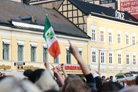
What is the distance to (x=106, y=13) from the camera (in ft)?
178

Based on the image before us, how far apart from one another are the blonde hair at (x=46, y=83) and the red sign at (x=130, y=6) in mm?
57312

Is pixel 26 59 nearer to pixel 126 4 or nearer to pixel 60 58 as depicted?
pixel 60 58

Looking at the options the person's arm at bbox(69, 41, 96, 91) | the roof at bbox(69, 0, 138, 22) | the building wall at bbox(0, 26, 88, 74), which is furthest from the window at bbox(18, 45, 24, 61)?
the person's arm at bbox(69, 41, 96, 91)

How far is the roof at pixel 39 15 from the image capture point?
40.6 m

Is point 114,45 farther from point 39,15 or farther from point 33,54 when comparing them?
point 33,54

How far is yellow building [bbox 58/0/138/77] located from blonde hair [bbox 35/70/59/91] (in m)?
44.1

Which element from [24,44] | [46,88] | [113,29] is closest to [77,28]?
[113,29]

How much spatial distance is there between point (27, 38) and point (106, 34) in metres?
14.7

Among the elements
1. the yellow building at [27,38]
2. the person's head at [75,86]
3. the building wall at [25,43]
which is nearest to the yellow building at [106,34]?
the yellow building at [27,38]

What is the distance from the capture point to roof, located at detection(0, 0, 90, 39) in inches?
1597

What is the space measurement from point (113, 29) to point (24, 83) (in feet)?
166

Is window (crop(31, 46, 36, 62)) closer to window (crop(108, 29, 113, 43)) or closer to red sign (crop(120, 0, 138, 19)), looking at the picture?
window (crop(108, 29, 113, 43))

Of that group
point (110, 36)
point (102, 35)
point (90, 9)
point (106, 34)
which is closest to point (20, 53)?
point (102, 35)

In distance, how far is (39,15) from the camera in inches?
1818
